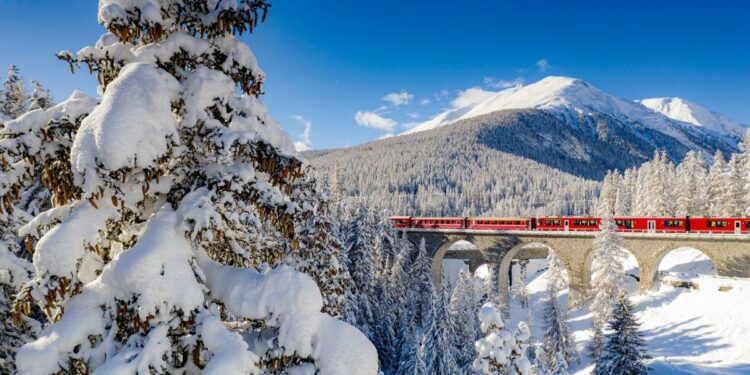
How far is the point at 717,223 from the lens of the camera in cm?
3200

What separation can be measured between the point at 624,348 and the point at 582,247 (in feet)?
67.6

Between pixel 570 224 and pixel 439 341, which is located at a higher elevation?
pixel 570 224

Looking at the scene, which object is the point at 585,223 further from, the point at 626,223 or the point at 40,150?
the point at 40,150

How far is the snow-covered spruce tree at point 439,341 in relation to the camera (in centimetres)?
2594

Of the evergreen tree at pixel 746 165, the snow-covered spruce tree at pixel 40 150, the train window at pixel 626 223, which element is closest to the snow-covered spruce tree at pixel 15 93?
the snow-covered spruce tree at pixel 40 150

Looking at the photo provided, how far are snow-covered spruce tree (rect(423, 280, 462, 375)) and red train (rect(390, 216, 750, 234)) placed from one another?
20.6m

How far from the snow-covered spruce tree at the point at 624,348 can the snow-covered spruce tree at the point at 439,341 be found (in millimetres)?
8582

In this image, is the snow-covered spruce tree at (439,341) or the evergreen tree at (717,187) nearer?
the snow-covered spruce tree at (439,341)

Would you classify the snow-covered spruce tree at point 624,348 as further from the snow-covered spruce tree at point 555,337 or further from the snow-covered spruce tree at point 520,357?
the snow-covered spruce tree at point 520,357

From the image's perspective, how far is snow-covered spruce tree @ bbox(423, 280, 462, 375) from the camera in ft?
85.1

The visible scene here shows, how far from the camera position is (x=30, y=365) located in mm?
3512

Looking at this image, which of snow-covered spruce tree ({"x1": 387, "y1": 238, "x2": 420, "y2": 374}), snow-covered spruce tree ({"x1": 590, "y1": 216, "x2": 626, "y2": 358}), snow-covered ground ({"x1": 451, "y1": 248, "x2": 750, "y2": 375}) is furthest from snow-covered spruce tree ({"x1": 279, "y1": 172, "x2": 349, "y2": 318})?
snow-covered spruce tree ({"x1": 590, "y1": 216, "x2": 626, "y2": 358})

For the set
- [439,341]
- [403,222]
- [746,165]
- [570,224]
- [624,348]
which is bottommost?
[439,341]

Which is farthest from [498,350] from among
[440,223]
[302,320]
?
[440,223]
